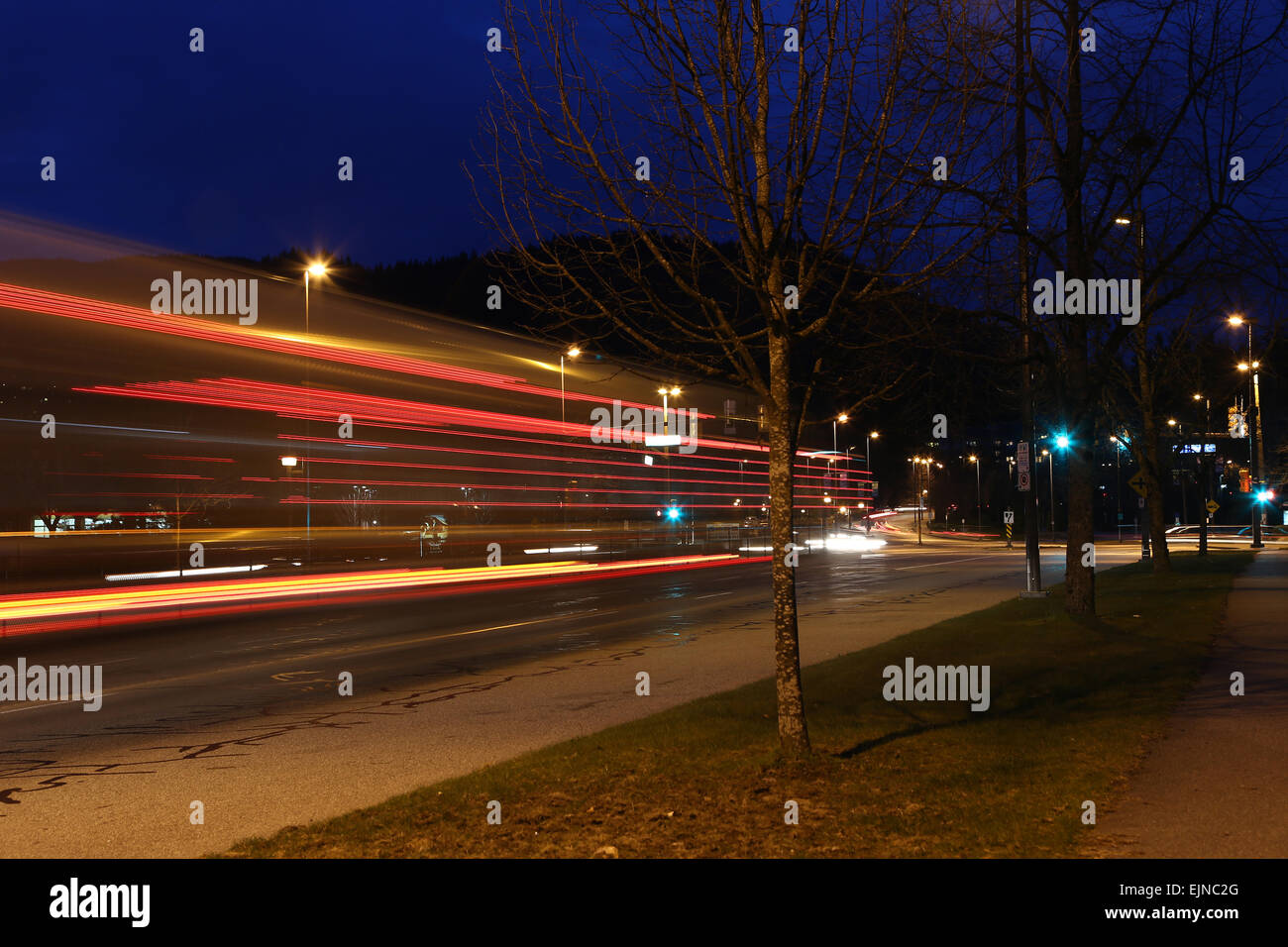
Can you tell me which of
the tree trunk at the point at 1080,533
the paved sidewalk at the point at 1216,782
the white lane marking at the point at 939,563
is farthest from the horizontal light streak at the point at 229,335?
the paved sidewalk at the point at 1216,782

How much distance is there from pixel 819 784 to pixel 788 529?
1711 mm

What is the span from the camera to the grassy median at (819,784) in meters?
5.93

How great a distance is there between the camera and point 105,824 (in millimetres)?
7012

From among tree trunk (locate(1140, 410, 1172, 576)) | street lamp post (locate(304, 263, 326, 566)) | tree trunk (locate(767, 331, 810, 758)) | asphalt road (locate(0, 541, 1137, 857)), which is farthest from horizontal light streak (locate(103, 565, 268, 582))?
tree trunk (locate(1140, 410, 1172, 576))

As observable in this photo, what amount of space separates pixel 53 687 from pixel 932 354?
1164cm

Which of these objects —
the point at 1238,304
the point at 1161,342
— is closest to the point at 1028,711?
the point at 1238,304

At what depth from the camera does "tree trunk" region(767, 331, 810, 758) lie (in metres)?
7.52

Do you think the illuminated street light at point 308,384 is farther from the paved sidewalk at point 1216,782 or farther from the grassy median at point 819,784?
the paved sidewalk at point 1216,782

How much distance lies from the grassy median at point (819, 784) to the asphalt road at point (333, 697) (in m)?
0.93

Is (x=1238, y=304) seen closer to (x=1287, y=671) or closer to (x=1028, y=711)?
(x=1287, y=671)

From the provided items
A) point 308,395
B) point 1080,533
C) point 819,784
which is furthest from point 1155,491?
point 819,784

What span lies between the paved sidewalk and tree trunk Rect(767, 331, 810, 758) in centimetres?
208

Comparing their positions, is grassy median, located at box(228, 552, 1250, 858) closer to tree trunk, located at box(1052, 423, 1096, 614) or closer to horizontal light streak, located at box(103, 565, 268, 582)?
tree trunk, located at box(1052, 423, 1096, 614)

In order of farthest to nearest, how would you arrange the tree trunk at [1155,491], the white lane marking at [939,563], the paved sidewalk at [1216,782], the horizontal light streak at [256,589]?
the white lane marking at [939,563] → the tree trunk at [1155,491] → the horizontal light streak at [256,589] → the paved sidewalk at [1216,782]
